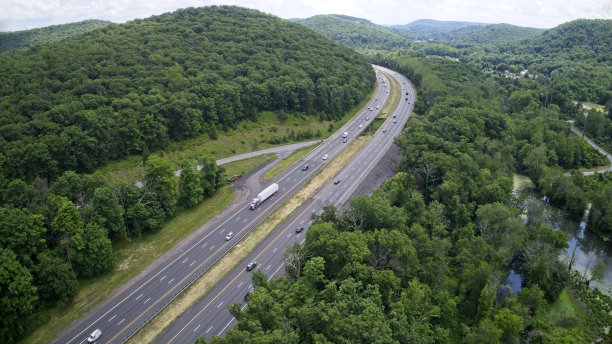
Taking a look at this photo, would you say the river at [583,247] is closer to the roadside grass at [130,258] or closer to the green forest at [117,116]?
the roadside grass at [130,258]

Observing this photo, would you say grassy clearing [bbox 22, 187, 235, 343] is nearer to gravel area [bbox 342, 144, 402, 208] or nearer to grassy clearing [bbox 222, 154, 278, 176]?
grassy clearing [bbox 222, 154, 278, 176]

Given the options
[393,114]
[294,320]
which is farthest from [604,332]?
[393,114]

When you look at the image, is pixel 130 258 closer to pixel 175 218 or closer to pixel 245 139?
pixel 175 218

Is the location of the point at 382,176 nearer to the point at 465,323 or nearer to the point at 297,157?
the point at 297,157

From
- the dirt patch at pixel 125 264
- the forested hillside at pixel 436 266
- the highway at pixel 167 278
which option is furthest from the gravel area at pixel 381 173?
the dirt patch at pixel 125 264

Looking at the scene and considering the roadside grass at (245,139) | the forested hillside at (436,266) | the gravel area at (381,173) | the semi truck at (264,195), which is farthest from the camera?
the roadside grass at (245,139)

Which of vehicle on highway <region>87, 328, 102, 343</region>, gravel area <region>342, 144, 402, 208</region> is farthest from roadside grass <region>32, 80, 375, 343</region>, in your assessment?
gravel area <region>342, 144, 402, 208</region>

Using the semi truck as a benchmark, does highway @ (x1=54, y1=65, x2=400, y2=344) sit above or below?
below
